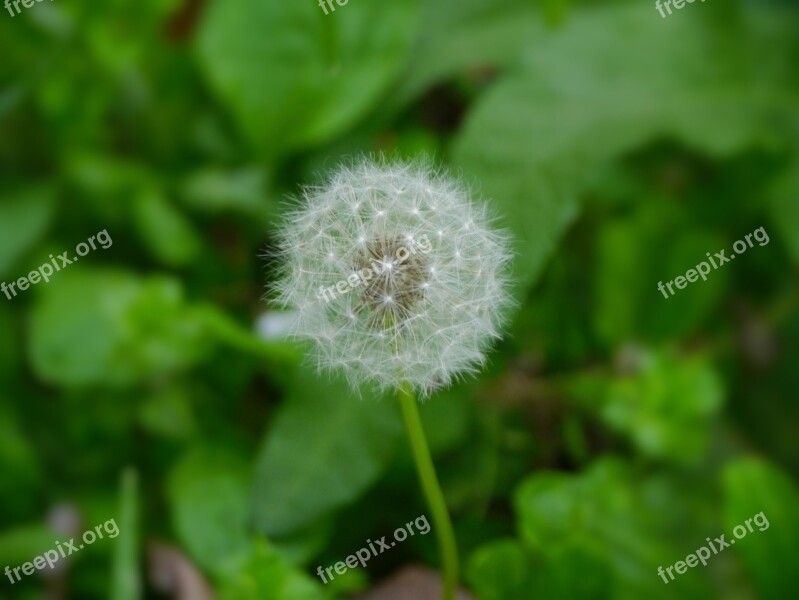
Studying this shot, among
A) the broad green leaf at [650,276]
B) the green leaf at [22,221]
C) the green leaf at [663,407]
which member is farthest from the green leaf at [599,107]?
the green leaf at [22,221]

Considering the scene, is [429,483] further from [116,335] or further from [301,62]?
[301,62]

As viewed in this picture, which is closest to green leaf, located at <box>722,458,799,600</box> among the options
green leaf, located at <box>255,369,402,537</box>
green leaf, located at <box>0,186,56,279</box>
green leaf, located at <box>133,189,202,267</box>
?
green leaf, located at <box>255,369,402,537</box>

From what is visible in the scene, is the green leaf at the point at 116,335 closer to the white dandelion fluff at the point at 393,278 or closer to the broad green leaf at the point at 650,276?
the white dandelion fluff at the point at 393,278

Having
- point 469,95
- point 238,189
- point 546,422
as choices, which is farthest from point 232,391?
point 469,95

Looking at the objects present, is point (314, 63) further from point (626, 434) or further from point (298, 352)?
point (626, 434)

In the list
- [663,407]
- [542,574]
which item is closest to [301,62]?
[663,407]

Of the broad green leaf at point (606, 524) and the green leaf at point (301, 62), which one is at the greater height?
the green leaf at point (301, 62)
